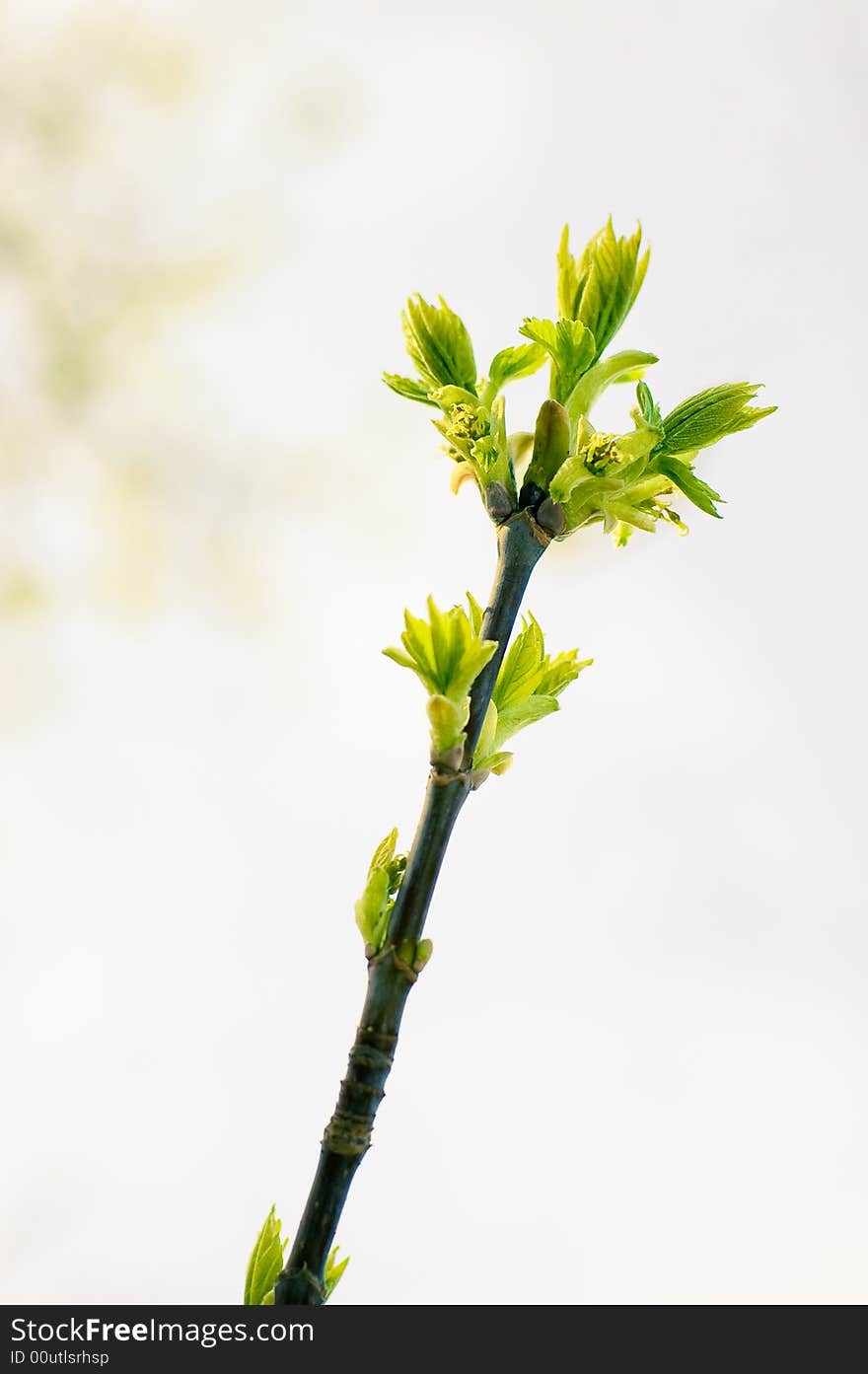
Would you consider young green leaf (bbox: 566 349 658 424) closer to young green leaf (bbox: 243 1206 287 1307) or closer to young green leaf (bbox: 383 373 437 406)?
young green leaf (bbox: 383 373 437 406)

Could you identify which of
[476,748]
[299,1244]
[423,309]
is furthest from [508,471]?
[299,1244]

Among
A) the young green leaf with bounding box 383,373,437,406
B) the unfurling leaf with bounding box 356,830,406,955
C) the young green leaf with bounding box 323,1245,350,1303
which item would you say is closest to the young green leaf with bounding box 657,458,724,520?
the young green leaf with bounding box 383,373,437,406

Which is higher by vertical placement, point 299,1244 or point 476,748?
point 476,748

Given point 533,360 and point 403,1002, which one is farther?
point 533,360

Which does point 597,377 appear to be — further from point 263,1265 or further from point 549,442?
point 263,1265

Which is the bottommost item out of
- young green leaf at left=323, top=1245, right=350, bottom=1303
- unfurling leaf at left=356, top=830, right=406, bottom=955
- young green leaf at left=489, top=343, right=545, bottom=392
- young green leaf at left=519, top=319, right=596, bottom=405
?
young green leaf at left=323, top=1245, right=350, bottom=1303
